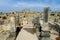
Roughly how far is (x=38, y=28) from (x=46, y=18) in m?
2.38

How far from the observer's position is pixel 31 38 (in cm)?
510

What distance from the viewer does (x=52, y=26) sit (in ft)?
38.2

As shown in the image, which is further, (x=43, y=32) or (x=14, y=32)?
(x=14, y=32)

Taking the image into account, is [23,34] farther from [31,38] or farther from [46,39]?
[46,39]

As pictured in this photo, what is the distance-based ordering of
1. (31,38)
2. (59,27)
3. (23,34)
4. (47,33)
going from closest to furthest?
(47,33), (31,38), (23,34), (59,27)

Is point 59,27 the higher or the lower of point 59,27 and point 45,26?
the lower

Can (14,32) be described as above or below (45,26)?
below

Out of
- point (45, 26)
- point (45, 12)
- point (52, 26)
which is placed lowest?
point (52, 26)

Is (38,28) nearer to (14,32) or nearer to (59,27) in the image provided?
(14,32)

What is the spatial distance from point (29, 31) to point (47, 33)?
130 cm

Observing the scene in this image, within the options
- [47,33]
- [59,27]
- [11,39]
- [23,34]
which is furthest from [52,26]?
[47,33]

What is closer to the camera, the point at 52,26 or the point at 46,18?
the point at 46,18

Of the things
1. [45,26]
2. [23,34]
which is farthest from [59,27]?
[45,26]

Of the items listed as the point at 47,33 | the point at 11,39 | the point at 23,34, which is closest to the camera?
the point at 47,33
